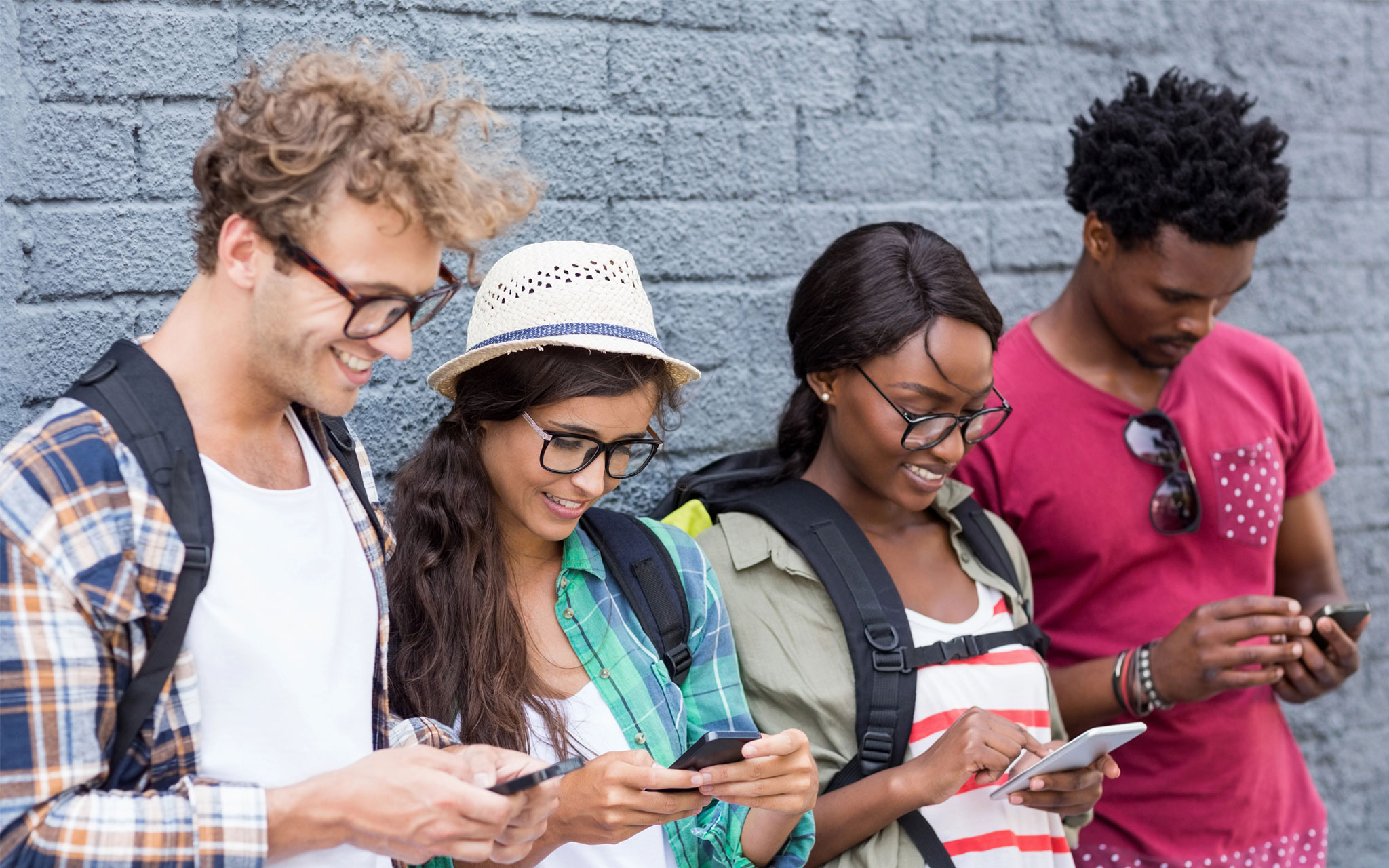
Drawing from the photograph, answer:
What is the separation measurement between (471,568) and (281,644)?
1.69ft

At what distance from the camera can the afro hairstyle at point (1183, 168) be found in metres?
2.68

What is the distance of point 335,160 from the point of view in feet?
4.79

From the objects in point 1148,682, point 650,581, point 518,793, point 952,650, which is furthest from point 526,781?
point 1148,682

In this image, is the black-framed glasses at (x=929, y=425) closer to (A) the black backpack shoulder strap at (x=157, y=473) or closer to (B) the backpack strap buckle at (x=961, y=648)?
(B) the backpack strap buckle at (x=961, y=648)

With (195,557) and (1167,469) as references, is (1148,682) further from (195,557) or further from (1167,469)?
(195,557)

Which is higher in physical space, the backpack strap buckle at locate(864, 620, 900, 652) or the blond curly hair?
the blond curly hair

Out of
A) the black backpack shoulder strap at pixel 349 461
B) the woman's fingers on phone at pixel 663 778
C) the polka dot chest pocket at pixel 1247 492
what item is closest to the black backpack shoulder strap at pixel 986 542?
the polka dot chest pocket at pixel 1247 492

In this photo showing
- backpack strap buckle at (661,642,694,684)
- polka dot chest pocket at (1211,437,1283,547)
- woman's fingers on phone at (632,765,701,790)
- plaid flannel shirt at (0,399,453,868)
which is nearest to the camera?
plaid flannel shirt at (0,399,453,868)

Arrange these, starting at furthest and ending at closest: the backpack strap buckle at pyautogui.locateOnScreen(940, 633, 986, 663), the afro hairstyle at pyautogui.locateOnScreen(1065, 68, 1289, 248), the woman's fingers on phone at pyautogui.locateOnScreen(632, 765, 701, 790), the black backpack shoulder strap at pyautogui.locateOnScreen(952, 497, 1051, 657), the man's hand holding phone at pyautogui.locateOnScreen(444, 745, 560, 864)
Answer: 1. the afro hairstyle at pyautogui.locateOnScreen(1065, 68, 1289, 248)
2. the black backpack shoulder strap at pyautogui.locateOnScreen(952, 497, 1051, 657)
3. the backpack strap buckle at pyautogui.locateOnScreen(940, 633, 986, 663)
4. the woman's fingers on phone at pyautogui.locateOnScreen(632, 765, 701, 790)
5. the man's hand holding phone at pyautogui.locateOnScreen(444, 745, 560, 864)

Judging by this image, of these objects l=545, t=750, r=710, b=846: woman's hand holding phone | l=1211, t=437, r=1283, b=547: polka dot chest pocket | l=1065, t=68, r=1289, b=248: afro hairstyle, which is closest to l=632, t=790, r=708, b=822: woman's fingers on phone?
l=545, t=750, r=710, b=846: woman's hand holding phone

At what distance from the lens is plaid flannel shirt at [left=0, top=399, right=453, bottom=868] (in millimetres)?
1254

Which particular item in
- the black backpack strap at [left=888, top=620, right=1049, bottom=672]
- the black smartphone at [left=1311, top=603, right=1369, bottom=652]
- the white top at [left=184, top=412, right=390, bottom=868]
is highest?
the white top at [left=184, top=412, right=390, bottom=868]

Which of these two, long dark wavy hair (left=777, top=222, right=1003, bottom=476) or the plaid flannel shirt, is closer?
the plaid flannel shirt

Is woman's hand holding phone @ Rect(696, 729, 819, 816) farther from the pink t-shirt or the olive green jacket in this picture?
the pink t-shirt
